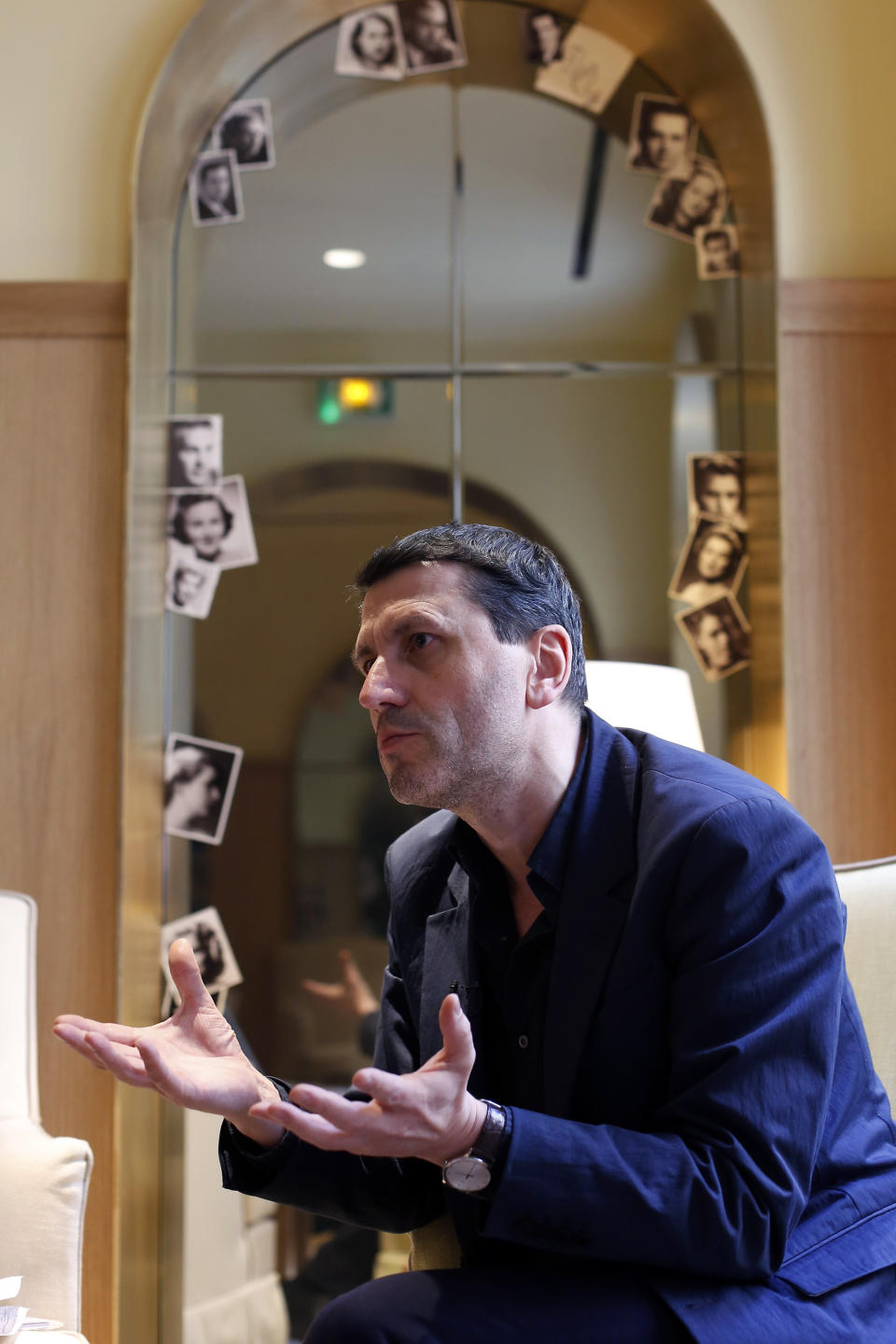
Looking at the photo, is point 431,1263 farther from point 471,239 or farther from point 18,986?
point 471,239

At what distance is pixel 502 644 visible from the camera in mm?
1330

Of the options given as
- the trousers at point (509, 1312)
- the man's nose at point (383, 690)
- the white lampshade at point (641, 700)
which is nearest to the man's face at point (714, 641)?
the white lampshade at point (641, 700)

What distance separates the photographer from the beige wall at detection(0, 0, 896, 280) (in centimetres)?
271

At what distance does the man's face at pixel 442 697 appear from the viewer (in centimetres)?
129

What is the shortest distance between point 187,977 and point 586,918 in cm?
40

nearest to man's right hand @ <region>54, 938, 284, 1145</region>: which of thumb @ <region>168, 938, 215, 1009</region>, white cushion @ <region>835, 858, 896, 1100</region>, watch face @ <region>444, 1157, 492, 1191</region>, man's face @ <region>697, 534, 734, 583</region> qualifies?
thumb @ <region>168, 938, 215, 1009</region>

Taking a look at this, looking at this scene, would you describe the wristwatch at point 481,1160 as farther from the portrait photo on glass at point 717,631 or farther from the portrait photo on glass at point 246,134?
the portrait photo on glass at point 246,134

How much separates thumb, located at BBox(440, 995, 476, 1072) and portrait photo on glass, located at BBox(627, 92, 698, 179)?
2.38 metres

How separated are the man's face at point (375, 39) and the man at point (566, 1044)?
191 centimetres

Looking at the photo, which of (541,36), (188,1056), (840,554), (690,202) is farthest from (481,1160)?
(541,36)

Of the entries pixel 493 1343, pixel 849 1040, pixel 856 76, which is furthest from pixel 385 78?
pixel 493 1343

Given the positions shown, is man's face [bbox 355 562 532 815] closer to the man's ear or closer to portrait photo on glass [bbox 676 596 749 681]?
the man's ear

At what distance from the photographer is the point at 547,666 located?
4.50 ft

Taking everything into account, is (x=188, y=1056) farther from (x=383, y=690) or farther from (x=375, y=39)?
(x=375, y=39)
